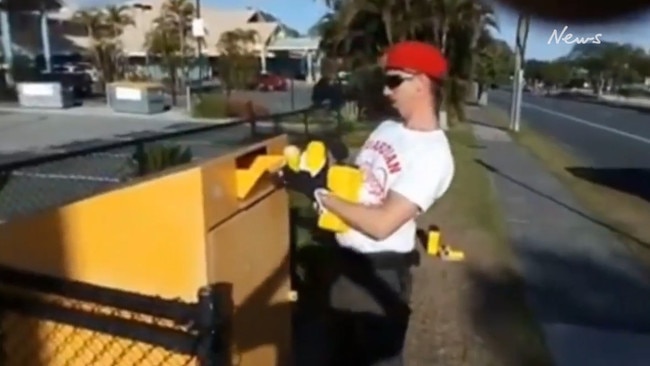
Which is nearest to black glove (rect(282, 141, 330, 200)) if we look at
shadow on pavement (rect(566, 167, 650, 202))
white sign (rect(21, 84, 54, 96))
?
shadow on pavement (rect(566, 167, 650, 202))

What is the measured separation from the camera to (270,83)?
41.3 meters

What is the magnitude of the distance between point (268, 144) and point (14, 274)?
56.6 inches

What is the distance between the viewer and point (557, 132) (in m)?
24.3

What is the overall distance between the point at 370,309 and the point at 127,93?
25864 millimetres

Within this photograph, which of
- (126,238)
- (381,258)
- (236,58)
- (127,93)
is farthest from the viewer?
(236,58)

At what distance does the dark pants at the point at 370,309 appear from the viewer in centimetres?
284

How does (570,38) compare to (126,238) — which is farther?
(126,238)

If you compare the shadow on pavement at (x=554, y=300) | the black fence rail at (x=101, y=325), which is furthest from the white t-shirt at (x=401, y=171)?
the shadow on pavement at (x=554, y=300)

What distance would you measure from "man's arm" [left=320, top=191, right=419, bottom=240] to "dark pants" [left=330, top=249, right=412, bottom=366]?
0.73ft

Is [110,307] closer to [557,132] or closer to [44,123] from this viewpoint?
[44,123]

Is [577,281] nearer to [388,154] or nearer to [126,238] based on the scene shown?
[388,154]

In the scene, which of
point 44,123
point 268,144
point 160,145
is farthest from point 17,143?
point 268,144

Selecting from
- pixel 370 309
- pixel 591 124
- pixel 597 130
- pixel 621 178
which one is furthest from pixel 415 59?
pixel 591 124

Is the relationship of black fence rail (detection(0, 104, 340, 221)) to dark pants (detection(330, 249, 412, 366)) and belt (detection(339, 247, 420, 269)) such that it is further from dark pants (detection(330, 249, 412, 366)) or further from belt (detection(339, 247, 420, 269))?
belt (detection(339, 247, 420, 269))
